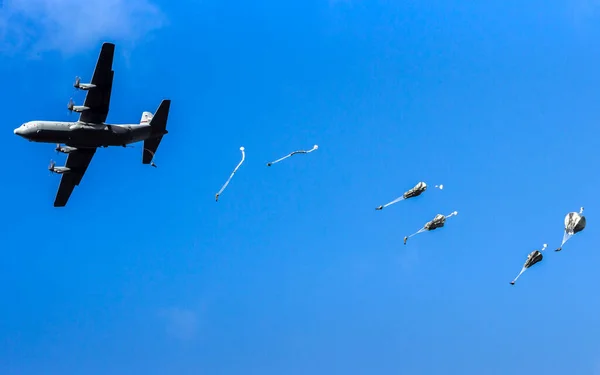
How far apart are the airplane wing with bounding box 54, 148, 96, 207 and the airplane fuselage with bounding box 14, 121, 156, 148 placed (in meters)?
7.32

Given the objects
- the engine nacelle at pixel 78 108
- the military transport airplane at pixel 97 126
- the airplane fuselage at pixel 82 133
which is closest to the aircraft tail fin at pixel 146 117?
the military transport airplane at pixel 97 126

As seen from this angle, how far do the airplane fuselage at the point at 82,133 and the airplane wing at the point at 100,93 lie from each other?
1171mm

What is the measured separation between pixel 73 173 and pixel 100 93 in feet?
51.1

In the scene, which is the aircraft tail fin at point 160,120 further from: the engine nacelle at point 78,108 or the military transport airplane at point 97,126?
the engine nacelle at point 78,108

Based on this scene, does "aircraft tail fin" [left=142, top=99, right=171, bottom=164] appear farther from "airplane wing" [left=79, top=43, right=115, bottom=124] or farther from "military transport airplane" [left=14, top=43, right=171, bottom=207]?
"airplane wing" [left=79, top=43, right=115, bottom=124]

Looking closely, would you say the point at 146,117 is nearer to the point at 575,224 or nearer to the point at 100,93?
the point at 100,93

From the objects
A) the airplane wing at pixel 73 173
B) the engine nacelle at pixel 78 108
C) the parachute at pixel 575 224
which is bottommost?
the parachute at pixel 575 224

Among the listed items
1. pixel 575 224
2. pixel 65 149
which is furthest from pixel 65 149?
pixel 575 224

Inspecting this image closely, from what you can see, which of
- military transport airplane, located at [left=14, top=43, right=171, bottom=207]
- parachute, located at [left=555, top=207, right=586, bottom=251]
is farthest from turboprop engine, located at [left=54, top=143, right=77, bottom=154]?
parachute, located at [left=555, top=207, right=586, bottom=251]

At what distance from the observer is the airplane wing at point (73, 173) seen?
336ft

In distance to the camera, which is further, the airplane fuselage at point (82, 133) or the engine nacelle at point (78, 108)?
the engine nacelle at point (78, 108)

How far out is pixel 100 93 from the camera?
93.9 metres

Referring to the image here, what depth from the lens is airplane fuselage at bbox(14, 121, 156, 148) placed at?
3578 inches

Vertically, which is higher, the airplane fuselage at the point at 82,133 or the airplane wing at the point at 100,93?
the airplane wing at the point at 100,93
